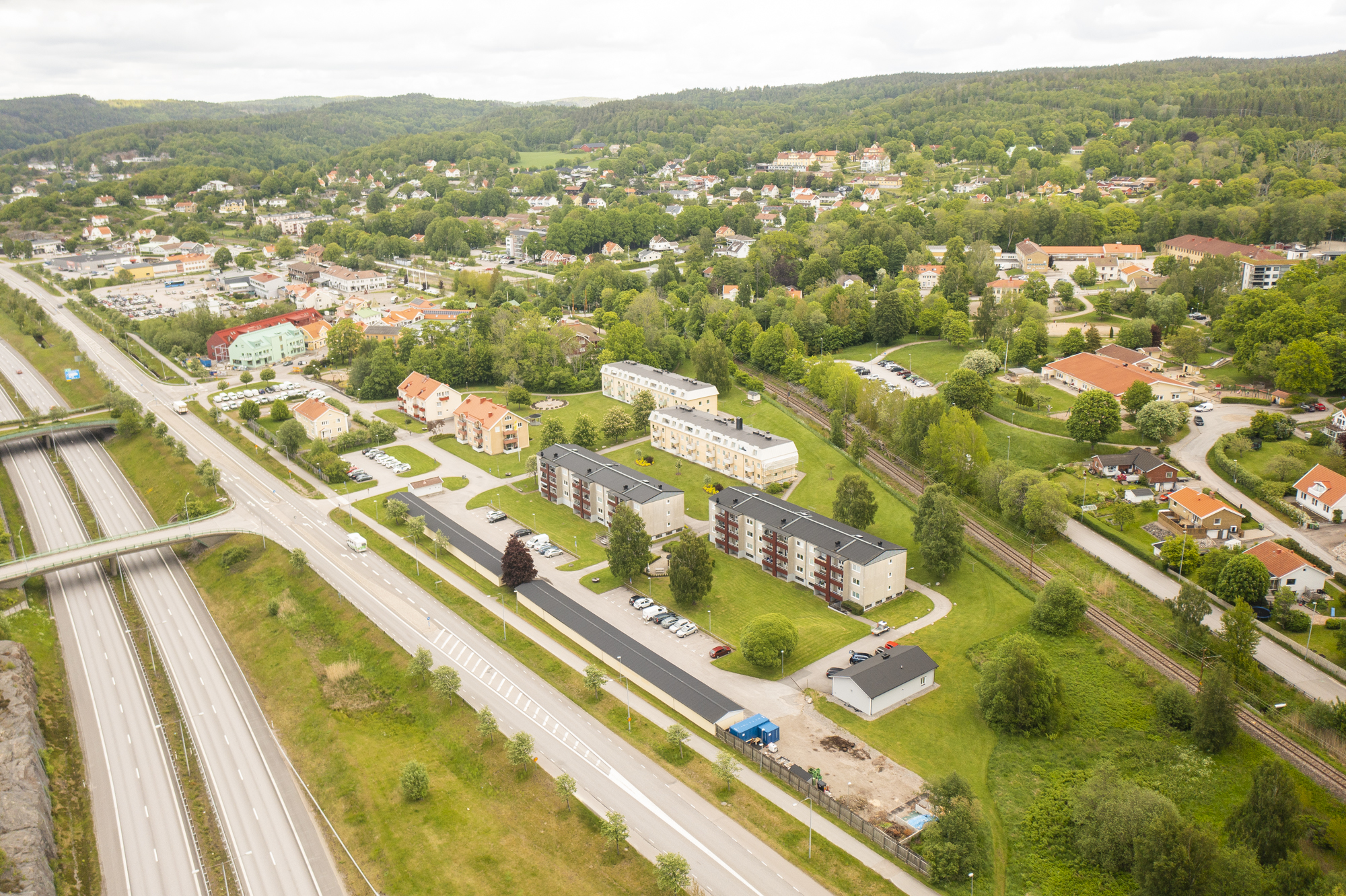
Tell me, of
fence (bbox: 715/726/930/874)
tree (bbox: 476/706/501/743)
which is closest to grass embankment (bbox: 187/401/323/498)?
tree (bbox: 476/706/501/743)

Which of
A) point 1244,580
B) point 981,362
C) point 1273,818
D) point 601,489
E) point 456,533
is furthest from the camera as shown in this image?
point 981,362

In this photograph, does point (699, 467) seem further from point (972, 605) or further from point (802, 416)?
point (972, 605)

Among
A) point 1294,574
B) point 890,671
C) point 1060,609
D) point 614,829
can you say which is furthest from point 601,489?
point 1294,574

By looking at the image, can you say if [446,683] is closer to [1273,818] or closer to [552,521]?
[552,521]

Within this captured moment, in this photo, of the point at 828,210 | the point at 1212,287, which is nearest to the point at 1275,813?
the point at 1212,287

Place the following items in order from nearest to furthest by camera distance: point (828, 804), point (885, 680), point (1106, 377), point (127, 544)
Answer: point (828, 804), point (885, 680), point (127, 544), point (1106, 377)
